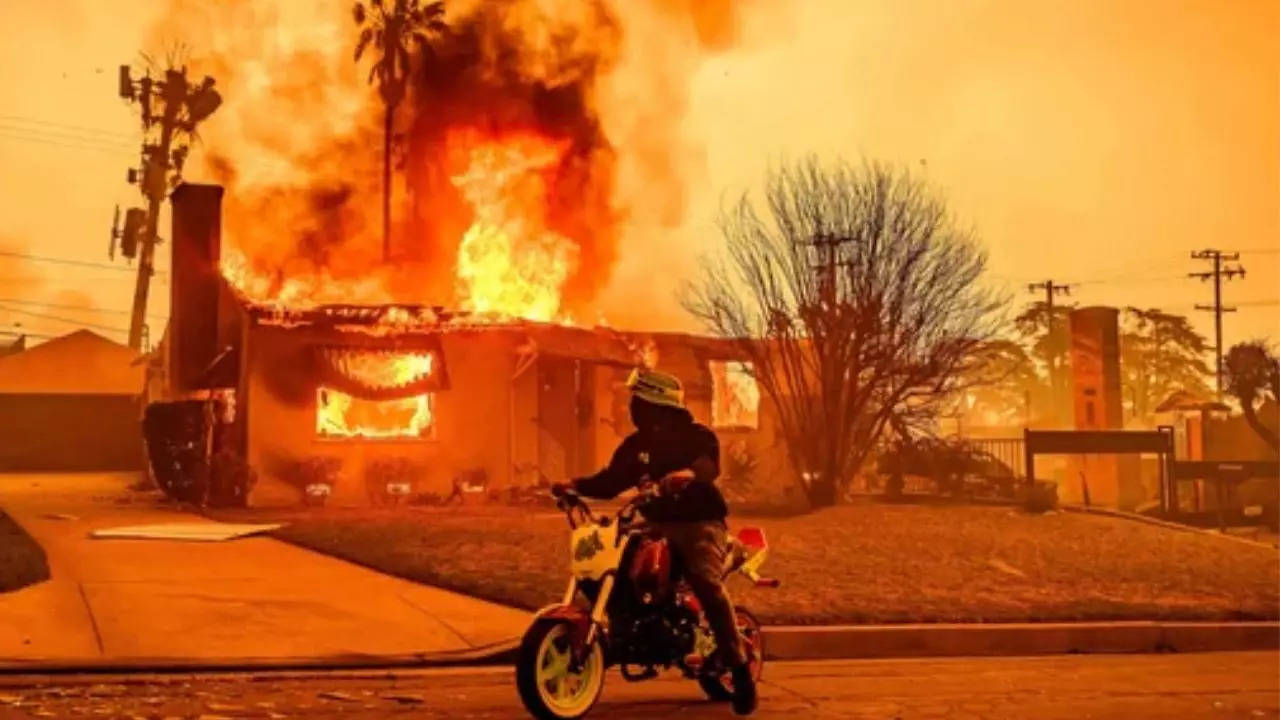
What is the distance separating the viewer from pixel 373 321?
970 inches

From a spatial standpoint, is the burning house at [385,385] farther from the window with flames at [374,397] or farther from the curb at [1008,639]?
the curb at [1008,639]

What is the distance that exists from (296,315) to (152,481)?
29.4 feet

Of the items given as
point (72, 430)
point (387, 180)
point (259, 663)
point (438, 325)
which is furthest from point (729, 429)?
point (72, 430)

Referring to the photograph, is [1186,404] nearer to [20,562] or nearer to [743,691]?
[20,562]

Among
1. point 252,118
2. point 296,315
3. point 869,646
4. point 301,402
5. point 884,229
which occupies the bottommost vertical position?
point 869,646

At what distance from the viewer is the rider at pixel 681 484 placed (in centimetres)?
687

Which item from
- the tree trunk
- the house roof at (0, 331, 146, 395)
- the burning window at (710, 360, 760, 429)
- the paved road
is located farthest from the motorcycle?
the house roof at (0, 331, 146, 395)

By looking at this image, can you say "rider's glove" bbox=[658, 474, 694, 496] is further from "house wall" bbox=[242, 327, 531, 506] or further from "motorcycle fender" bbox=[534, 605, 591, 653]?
"house wall" bbox=[242, 327, 531, 506]

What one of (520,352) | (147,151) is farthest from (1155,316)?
(520,352)

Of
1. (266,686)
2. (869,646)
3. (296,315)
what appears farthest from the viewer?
(296,315)

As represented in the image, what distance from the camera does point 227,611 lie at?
10219 millimetres

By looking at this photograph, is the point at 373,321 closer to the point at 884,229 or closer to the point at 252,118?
the point at 884,229

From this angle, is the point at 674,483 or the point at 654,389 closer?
the point at 674,483

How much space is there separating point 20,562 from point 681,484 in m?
8.45
